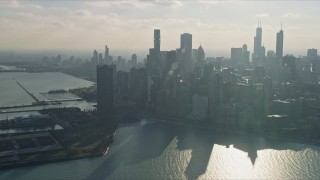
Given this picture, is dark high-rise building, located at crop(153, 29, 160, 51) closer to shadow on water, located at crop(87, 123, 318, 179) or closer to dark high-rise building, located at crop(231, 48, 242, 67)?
dark high-rise building, located at crop(231, 48, 242, 67)

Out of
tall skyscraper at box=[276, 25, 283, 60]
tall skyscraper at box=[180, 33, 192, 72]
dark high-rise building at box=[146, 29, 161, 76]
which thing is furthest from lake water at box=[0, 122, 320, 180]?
tall skyscraper at box=[276, 25, 283, 60]

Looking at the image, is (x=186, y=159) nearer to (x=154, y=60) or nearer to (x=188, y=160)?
(x=188, y=160)

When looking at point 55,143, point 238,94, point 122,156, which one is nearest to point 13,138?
point 55,143

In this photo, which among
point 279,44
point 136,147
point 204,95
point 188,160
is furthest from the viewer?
point 279,44

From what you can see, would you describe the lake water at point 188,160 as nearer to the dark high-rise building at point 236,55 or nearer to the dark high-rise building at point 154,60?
the dark high-rise building at point 154,60

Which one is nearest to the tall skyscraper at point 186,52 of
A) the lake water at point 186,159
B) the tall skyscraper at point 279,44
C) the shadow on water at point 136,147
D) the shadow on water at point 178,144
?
the tall skyscraper at point 279,44

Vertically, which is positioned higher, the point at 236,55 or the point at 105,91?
the point at 236,55

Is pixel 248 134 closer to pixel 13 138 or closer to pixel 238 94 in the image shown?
pixel 238 94

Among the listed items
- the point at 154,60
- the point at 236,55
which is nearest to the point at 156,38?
the point at 154,60
